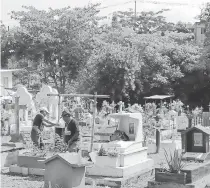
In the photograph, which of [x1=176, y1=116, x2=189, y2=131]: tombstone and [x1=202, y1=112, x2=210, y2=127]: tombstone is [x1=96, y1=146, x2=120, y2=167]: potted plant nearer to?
[x1=202, y1=112, x2=210, y2=127]: tombstone

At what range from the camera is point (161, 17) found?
177 feet

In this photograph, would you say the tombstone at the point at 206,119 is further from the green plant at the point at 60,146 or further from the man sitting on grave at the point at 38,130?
the green plant at the point at 60,146

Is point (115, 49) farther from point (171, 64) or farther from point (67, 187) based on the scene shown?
point (67, 187)

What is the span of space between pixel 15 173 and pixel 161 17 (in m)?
44.1

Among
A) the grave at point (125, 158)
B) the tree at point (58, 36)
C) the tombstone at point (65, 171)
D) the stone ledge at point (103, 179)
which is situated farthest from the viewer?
the tree at point (58, 36)

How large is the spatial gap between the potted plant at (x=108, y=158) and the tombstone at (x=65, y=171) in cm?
239

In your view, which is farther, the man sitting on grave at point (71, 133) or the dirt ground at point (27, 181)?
the man sitting on grave at point (71, 133)

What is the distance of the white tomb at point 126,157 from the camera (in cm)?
1153

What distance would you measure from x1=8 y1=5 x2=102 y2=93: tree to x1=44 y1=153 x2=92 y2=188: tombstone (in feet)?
82.6

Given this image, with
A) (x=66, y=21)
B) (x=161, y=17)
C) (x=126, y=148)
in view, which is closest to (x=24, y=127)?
(x=126, y=148)

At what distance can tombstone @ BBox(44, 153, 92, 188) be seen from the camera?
9016 mm

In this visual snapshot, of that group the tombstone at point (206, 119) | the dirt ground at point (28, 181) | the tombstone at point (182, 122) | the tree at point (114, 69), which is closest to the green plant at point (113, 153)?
the dirt ground at point (28, 181)

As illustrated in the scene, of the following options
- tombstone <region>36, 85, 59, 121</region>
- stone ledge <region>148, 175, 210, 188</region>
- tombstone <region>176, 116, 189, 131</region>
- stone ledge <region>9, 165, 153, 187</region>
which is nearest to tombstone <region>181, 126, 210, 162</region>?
stone ledge <region>9, 165, 153, 187</region>

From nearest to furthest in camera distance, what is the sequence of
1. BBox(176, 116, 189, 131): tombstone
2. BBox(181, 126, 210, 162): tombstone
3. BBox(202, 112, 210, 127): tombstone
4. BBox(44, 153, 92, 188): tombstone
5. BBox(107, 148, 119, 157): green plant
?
BBox(44, 153, 92, 188): tombstone
BBox(107, 148, 119, 157): green plant
BBox(181, 126, 210, 162): tombstone
BBox(202, 112, 210, 127): tombstone
BBox(176, 116, 189, 131): tombstone
